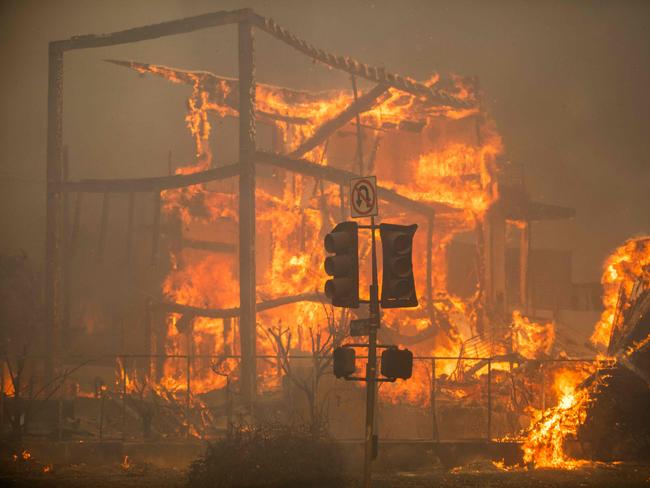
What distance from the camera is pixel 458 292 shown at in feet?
117

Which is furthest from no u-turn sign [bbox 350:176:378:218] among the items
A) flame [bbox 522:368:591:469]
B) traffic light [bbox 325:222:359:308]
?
flame [bbox 522:368:591:469]

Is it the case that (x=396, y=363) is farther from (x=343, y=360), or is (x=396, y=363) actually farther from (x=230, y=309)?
(x=230, y=309)

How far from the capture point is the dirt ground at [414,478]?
1203cm

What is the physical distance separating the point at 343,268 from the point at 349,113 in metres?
19.6

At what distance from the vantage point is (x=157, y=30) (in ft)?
72.8

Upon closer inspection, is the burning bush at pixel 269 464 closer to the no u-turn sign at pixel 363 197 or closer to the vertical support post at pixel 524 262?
the no u-turn sign at pixel 363 197

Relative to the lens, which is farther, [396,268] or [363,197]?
[363,197]

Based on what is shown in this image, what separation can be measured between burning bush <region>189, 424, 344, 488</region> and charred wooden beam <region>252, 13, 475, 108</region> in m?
13.6

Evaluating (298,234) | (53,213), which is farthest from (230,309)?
(298,234)

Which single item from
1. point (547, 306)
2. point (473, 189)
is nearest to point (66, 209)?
point (473, 189)

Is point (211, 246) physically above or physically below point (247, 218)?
below

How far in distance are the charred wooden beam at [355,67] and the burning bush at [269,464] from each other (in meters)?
13.6

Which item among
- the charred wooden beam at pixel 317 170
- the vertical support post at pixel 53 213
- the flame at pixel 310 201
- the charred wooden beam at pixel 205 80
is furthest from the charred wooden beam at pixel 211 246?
the charred wooden beam at pixel 317 170

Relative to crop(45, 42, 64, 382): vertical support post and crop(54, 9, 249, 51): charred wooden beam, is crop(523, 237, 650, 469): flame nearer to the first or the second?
crop(54, 9, 249, 51): charred wooden beam
